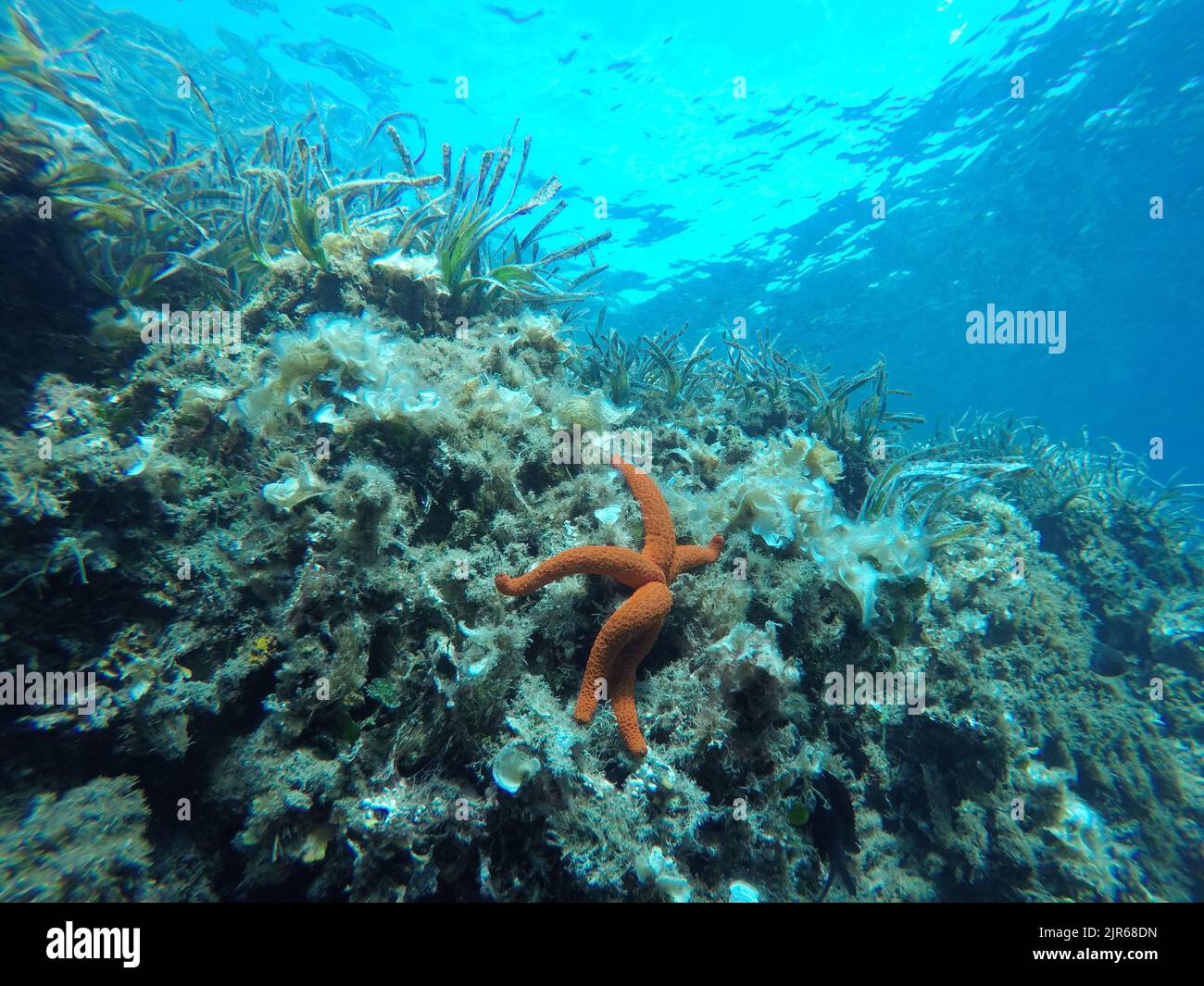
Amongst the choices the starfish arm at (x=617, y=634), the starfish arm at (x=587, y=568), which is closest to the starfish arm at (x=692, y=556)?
the starfish arm at (x=587, y=568)

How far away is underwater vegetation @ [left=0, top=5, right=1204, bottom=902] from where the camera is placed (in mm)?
2260

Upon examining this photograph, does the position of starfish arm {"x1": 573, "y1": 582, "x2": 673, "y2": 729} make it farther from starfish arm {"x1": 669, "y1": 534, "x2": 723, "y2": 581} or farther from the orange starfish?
starfish arm {"x1": 669, "y1": 534, "x2": 723, "y2": 581}

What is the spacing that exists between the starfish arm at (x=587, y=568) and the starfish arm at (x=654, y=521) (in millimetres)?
133

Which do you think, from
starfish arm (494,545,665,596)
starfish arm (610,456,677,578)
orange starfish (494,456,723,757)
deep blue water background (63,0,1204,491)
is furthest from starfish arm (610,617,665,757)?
deep blue water background (63,0,1204,491)

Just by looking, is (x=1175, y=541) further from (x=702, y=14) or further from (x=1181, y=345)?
(x=1181, y=345)

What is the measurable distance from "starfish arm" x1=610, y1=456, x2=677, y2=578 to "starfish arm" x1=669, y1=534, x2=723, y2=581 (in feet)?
0.20

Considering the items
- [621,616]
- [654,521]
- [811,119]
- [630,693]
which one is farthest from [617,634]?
[811,119]

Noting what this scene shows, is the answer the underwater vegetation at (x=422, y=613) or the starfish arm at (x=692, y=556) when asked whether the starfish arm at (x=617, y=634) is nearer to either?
the underwater vegetation at (x=422, y=613)

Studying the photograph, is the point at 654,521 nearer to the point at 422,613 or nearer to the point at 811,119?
the point at 422,613

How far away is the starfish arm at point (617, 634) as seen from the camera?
2.36 meters

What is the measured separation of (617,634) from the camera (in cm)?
237

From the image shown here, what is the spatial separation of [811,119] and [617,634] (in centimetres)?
2432
